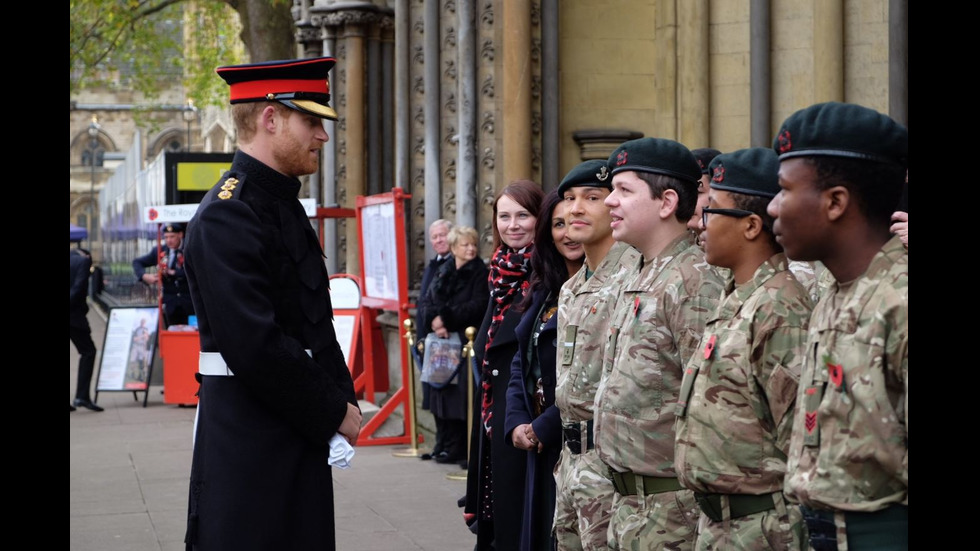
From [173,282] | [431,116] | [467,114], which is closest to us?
[467,114]

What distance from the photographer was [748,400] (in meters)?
3.41

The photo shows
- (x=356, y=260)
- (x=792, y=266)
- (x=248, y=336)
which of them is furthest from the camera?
(x=356, y=260)

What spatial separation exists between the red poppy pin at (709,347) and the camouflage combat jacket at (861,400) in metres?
0.58

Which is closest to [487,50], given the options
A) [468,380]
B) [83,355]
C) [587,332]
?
[468,380]

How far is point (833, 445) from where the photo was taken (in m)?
2.78

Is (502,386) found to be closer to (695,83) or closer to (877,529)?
(877,529)

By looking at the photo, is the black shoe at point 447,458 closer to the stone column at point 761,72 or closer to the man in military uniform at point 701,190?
the stone column at point 761,72

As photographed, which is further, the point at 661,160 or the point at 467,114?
the point at 467,114

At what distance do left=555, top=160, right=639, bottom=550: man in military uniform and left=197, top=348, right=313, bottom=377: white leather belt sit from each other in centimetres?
101

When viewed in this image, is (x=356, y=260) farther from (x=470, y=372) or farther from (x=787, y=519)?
(x=787, y=519)

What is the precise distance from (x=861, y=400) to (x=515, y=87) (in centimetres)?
859
